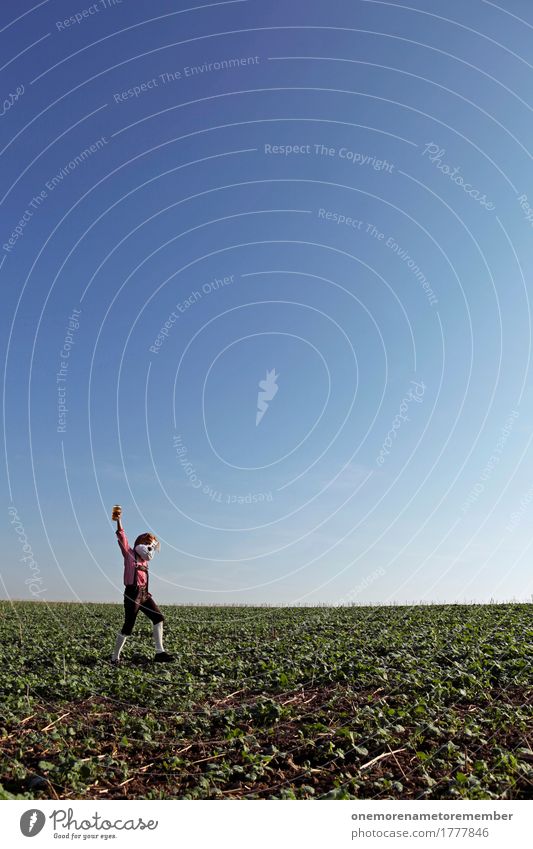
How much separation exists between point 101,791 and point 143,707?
4302 millimetres

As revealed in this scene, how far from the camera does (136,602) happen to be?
17.9 metres

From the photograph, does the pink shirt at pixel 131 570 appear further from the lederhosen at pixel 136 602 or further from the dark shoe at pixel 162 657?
the dark shoe at pixel 162 657

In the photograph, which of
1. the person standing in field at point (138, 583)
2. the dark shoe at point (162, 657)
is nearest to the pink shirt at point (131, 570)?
the person standing in field at point (138, 583)

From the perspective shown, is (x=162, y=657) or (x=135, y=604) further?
(x=162, y=657)

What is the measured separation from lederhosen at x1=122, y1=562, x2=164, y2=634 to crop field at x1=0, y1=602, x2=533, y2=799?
134cm

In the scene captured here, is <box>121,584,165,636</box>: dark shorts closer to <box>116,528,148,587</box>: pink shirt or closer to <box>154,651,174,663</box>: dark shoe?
<box>116,528,148,587</box>: pink shirt

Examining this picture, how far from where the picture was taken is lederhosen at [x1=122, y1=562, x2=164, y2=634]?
59.0 ft

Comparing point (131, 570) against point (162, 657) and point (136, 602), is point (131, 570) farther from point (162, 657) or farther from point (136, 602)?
point (162, 657)

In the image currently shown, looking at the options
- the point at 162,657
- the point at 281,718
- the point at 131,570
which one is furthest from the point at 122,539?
the point at 281,718

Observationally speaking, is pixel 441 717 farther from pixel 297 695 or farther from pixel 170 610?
pixel 170 610

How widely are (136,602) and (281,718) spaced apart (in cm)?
672

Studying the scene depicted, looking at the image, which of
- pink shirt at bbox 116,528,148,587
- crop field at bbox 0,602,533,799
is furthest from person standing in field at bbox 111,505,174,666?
crop field at bbox 0,602,533,799

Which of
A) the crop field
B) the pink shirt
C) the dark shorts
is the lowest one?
the crop field
